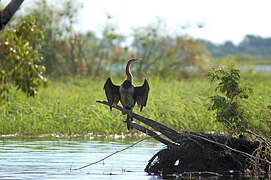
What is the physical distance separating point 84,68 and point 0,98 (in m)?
11.9

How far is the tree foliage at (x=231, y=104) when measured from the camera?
11.9 meters

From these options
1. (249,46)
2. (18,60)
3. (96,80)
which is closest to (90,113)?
(18,60)

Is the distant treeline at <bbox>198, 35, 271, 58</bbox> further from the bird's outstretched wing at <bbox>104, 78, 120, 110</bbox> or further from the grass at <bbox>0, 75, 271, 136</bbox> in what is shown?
the bird's outstretched wing at <bbox>104, 78, 120, 110</bbox>

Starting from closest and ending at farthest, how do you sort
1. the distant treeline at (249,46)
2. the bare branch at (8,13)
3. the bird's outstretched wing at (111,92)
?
the bare branch at (8,13) < the bird's outstretched wing at (111,92) < the distant treeline at (249,46)

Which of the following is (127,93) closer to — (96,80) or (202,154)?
(202,154)

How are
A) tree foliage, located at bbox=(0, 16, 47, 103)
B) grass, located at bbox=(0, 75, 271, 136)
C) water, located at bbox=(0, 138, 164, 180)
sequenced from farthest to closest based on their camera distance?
grass, located at bbox=(0, 75, 271, 136), tree foliage, located at bbox=(0, 16, 47, 103), water, located at bbox=(0, 138, 164, 180)

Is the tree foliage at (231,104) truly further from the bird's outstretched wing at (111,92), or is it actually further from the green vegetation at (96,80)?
the bird's outstretched wing at (111,92)

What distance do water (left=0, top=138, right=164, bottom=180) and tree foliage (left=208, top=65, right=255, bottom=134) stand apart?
1333 mm

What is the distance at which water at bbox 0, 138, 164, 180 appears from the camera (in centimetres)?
1149

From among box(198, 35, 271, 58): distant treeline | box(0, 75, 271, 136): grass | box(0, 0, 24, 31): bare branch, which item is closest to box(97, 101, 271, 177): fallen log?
box(0, 0, 24, 31): bare branch

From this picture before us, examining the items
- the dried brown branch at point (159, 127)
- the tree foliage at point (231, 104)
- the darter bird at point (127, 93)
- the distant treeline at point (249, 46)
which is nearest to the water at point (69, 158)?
the dried brown branch at point (159, 127)

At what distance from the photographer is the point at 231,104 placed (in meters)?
12.1

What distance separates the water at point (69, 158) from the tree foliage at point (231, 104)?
1.33 metres

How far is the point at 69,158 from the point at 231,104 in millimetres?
2656
